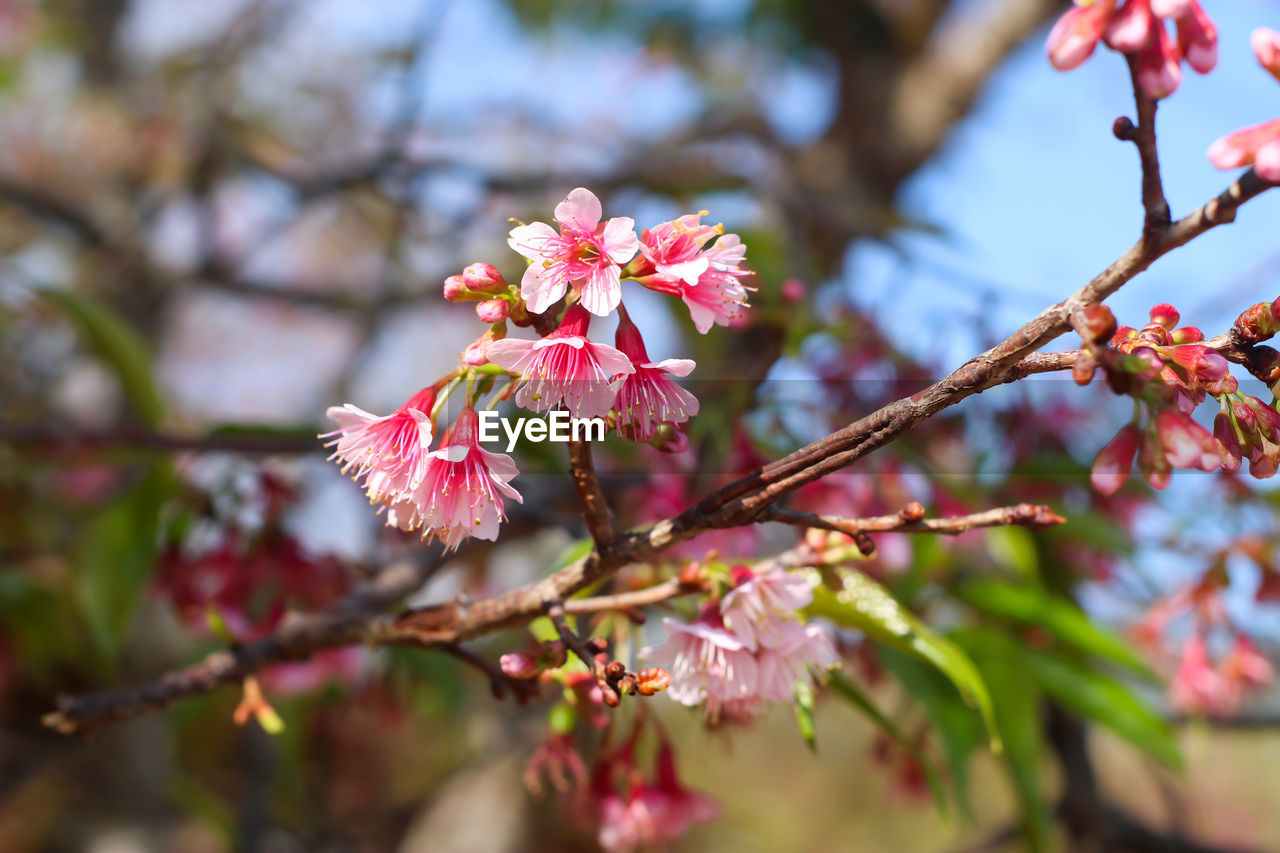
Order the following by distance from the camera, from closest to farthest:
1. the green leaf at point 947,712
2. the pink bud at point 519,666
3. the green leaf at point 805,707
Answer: the pink bud at point 519,666 → the green leaf at point 805,707 → the green leaf at point 947,712

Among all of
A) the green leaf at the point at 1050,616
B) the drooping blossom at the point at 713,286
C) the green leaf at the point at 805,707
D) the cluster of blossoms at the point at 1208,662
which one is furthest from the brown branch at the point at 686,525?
the cluster of blossoms at the point at 1208,662

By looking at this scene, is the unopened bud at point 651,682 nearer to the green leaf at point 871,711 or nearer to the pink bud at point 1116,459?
the pink bud at point 1116,459

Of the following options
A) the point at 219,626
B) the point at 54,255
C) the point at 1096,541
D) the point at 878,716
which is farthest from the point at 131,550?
the point at 54,255

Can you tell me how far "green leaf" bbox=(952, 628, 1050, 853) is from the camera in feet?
3.52

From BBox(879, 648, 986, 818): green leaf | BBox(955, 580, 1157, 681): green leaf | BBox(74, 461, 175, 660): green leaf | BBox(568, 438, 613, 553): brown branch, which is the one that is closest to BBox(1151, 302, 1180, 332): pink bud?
BBox(568, 438, 613, 553): brown branch

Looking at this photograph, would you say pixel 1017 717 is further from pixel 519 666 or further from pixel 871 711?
pixel 519 666

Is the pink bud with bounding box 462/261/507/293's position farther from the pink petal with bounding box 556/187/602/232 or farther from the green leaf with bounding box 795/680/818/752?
the green leaf with bounding box 795/680/818/752

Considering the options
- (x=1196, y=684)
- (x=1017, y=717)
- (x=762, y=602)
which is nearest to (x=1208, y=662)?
(x=1196, y=684)

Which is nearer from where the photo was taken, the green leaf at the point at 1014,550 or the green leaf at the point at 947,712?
the green leaf at the point at 947,712

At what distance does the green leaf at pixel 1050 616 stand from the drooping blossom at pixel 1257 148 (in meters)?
0.96

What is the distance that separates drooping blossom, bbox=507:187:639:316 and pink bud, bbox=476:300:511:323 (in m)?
0.02

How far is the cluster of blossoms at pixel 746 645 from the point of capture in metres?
0.63

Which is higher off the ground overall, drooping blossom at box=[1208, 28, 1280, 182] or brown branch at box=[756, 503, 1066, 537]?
drooping blossom at box=[1208, 28, 1280, 182]

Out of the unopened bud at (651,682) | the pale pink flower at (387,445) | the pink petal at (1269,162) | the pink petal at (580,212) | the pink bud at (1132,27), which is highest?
the pink petal at (580,212)
